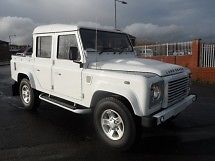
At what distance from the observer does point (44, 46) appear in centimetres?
800

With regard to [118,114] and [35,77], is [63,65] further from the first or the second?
[118,114]

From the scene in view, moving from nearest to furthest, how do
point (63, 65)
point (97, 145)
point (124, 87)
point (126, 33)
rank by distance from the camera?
point (124, 87) < point (97, 145) < point (63, 65) < point (126, 33)

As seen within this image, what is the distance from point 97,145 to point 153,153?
1039 mm

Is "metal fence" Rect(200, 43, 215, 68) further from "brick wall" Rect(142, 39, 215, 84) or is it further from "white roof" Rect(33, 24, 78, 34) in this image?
"white roof" Rect(33, 24, 78, 34)

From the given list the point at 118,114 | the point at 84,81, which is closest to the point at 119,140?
the point at 118,114

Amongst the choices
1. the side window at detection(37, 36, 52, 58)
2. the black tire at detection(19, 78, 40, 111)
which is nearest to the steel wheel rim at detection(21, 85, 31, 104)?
the black tire at detection(19, 78, 40, 111)

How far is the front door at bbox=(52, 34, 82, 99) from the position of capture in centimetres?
674

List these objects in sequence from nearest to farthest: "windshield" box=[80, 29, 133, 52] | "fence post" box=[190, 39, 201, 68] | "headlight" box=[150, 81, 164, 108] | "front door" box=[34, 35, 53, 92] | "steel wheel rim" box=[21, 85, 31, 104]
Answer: "headlight" box=[150, 81, 164, 108] < "windshield" box=[80, 29, 133, 52] < "front door" box=[34, 35, 53, 92] < "steel wheel rim" box=[21, 85, 31, 104] < "fence post" box=[190, 39, 201, 68]

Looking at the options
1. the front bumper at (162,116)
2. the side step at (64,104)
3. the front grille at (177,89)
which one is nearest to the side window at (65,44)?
the side step at (64,104)

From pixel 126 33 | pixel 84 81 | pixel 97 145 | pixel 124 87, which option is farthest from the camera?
pixel 126 33

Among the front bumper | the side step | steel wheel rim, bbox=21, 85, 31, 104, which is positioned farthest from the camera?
steel wheel rim, bbox=21, 85, 31, 104

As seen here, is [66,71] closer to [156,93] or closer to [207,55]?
[156,93]

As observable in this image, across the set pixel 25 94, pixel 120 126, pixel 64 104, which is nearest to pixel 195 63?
pixel 25 94

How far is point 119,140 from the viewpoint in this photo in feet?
18.9
